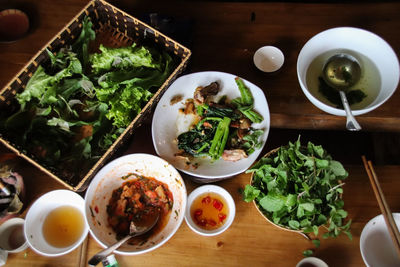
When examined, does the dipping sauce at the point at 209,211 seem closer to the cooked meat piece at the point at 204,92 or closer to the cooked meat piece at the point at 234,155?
the cooked meat piece at the point at 234,155

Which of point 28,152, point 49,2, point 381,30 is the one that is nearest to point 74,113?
point 28,152

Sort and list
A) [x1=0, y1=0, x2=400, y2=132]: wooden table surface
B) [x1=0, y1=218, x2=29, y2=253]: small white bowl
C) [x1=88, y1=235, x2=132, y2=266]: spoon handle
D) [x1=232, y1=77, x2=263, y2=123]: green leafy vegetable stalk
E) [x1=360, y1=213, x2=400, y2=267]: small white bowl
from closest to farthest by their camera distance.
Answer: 1. [x1=88, y1=235, x2=132, y2=266]: spoon handle
2. [x1=360, y1=213, x2=400, y2=267]: small white bowl
3. [x1=0, y1=218, x2=29, y2=253]: small white bowl
4. [x1=232, y1=77, x2=263, y2=123]: green leafy vegetable stalk
5. [x1=0, y1=0, x2=400, y2=132]: wooden table surface

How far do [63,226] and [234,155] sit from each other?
3.08ft

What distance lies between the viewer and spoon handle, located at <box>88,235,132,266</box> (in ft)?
4.36

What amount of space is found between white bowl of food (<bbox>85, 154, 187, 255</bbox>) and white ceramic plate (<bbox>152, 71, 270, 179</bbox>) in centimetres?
11

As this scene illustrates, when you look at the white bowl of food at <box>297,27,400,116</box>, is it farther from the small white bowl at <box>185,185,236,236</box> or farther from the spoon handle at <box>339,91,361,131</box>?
the small white bowl at <box>185,185,236,236</box>

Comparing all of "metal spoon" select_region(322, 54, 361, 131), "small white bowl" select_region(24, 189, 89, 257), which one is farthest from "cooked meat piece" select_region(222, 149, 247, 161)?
"small white bowl" select_region(24, 189, 89, 257)

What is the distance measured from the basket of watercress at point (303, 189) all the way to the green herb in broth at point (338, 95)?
396 millimetres

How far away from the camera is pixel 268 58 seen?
1.88m

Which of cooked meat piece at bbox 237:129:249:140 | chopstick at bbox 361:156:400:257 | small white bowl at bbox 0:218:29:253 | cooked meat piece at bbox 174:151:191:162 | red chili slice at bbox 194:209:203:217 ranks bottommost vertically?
small white bowl at bbox 0:218:29:253

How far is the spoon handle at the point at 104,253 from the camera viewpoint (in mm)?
1330

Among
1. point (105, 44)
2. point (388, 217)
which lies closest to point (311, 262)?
point (388, 217)

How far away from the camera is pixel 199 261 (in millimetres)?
1609

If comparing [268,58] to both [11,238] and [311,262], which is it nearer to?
[311,262]
